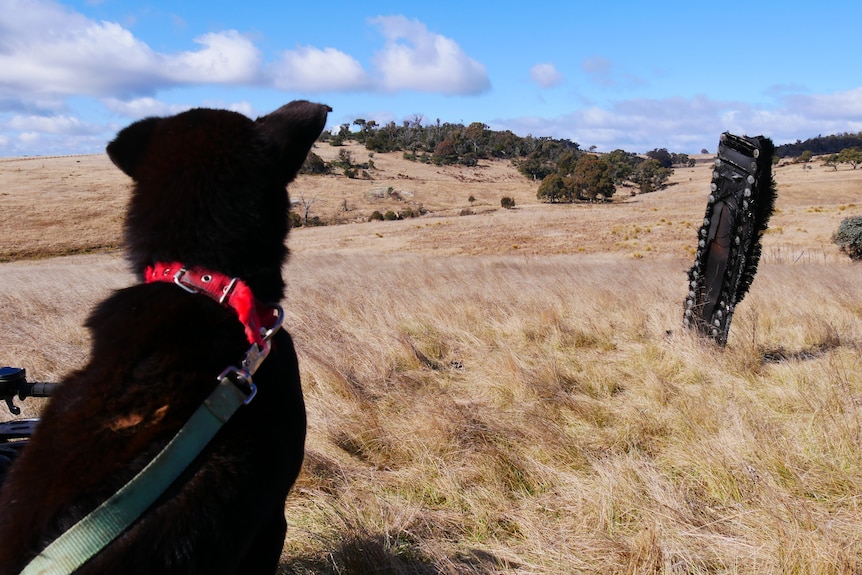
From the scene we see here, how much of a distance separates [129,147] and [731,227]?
528 cm

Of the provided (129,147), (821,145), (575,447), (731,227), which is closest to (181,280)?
(129,147)

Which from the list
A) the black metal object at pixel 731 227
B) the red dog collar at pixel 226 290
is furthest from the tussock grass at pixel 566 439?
the red dog collar at pixel 226 290

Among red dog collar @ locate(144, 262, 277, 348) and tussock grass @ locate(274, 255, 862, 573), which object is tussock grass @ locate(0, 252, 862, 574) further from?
red dog collar @ locate(144, 262, 277, 348)

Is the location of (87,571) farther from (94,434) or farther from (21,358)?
(21,358)

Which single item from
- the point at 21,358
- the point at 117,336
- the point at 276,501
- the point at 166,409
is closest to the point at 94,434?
the point at 166,409

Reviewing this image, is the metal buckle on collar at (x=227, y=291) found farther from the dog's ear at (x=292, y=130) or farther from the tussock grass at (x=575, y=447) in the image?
the tussock grass at (x=575, y=447)

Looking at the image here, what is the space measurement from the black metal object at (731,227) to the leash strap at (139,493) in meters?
5.30

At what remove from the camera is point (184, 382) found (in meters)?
1.47

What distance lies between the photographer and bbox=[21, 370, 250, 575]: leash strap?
1239 millimetres

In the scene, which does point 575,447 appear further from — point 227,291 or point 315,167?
point 315,167

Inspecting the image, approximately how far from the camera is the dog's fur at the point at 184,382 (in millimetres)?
1334

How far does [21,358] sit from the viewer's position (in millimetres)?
5043

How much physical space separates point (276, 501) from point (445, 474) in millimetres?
1724

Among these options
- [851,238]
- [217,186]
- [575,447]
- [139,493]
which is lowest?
[851,238]
